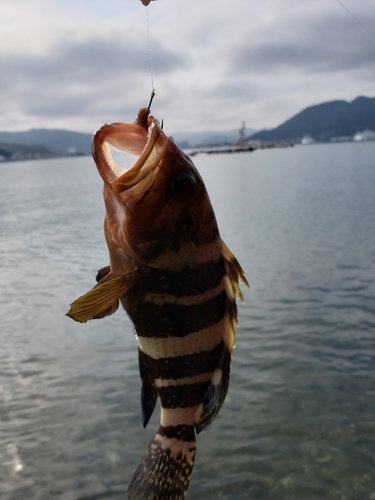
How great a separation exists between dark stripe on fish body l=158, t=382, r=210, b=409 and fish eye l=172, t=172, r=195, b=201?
1299mm

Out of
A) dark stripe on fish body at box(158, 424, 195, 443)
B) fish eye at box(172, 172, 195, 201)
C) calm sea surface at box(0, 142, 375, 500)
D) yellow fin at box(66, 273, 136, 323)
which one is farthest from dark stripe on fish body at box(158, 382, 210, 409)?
calm sea surface at box(0, 142, 375, 500)

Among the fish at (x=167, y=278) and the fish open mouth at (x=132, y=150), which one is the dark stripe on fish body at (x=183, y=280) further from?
the fish open mouth at (x=132, y=150)

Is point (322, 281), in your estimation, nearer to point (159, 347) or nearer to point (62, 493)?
point (62, 493)

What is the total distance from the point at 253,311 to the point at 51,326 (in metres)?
5.86

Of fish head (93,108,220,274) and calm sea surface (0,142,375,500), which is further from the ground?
fish head (93,108,220,274)

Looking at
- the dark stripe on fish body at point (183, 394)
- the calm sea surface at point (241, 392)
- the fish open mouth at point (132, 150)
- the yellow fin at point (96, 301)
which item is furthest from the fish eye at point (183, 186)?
the calm sea surface at point (241, 392)

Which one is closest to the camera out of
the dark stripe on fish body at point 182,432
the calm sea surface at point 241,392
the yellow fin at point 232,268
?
the yellow fin at point 232,268

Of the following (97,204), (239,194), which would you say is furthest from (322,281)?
(97,204)

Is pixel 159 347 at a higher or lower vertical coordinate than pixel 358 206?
higher

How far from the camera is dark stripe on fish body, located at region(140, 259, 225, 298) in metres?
3.19

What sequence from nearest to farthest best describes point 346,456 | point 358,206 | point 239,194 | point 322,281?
point 346,456, point 322,281, point 358,206, point 239,194

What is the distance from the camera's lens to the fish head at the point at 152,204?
3.04 m

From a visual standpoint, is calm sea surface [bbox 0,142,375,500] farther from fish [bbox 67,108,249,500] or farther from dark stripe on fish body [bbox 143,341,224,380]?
dark stripe on fish body [bbox 143,341,224,380]

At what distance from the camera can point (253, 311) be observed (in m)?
14.1
